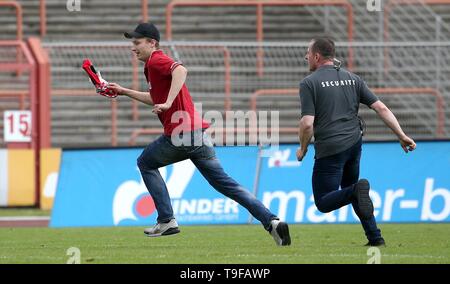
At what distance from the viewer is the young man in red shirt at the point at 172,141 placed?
1151 centimetres

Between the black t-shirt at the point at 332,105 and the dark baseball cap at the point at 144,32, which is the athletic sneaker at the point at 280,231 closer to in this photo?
the black t-shirt at the point at 332,105

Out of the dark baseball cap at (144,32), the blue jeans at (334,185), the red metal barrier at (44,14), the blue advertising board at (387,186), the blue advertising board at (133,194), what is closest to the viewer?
the blue jeans at (334,185)

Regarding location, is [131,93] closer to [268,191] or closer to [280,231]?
[280,231]

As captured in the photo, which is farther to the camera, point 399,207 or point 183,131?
point 399,207

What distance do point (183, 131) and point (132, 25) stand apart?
46.6 ft

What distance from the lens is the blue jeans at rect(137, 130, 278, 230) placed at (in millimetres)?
11562

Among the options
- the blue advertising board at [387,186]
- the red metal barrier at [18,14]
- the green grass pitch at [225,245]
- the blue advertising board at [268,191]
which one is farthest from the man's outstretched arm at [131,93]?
the red metal barrier at [18,14]

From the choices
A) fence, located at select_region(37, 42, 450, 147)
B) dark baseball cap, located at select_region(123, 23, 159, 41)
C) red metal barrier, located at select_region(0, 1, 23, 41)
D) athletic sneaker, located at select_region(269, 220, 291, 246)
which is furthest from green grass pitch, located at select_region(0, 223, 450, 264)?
red metal barrier, located at select_region(0, 1, 23, 41)

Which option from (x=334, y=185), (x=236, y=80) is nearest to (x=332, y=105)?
(x=334, y=185)

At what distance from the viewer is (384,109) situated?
37.5 feet

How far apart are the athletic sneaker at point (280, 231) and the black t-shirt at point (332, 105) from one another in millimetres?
738

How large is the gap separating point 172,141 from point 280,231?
141cm
